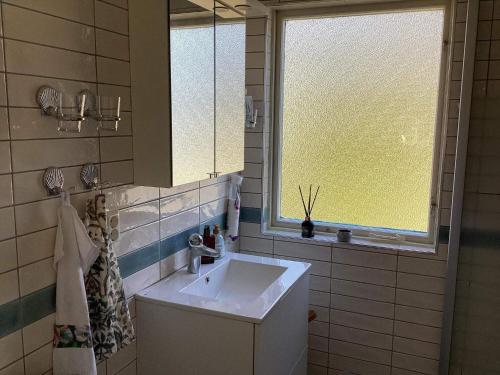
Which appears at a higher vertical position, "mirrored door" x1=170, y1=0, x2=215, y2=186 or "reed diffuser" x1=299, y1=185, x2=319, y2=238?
"mirrored door" x1=170, y1=0, x2=215, y2=186

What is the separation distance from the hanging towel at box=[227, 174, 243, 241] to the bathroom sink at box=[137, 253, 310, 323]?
16 centimetres

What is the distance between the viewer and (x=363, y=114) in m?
2.33

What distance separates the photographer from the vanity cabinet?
4.89ft

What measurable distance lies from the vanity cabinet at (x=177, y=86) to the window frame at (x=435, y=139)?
2.25 ft

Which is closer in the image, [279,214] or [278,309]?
[278,309]

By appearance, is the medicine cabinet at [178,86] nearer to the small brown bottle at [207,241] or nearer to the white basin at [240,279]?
the small brown bottle at [207,241]

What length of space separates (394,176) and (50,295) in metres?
1.73

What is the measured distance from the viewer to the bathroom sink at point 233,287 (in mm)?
1619

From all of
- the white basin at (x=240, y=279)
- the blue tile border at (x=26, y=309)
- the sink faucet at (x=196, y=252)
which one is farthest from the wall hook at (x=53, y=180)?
the white basin at (x=240, y=279)

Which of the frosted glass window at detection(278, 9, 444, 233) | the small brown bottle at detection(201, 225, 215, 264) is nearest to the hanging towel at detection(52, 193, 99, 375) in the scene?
the small brown bottle at detection(201, 225, 215, 264)

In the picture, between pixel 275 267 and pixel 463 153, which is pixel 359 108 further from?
pixel 275 267

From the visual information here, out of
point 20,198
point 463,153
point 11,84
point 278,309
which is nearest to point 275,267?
point 278,309

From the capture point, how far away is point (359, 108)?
7.65 feet

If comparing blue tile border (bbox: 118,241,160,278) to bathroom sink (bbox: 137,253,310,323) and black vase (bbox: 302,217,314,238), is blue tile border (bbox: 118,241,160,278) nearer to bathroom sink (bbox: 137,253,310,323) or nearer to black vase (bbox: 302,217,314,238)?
bathroom sink (bbox: 137,253,310,323)
